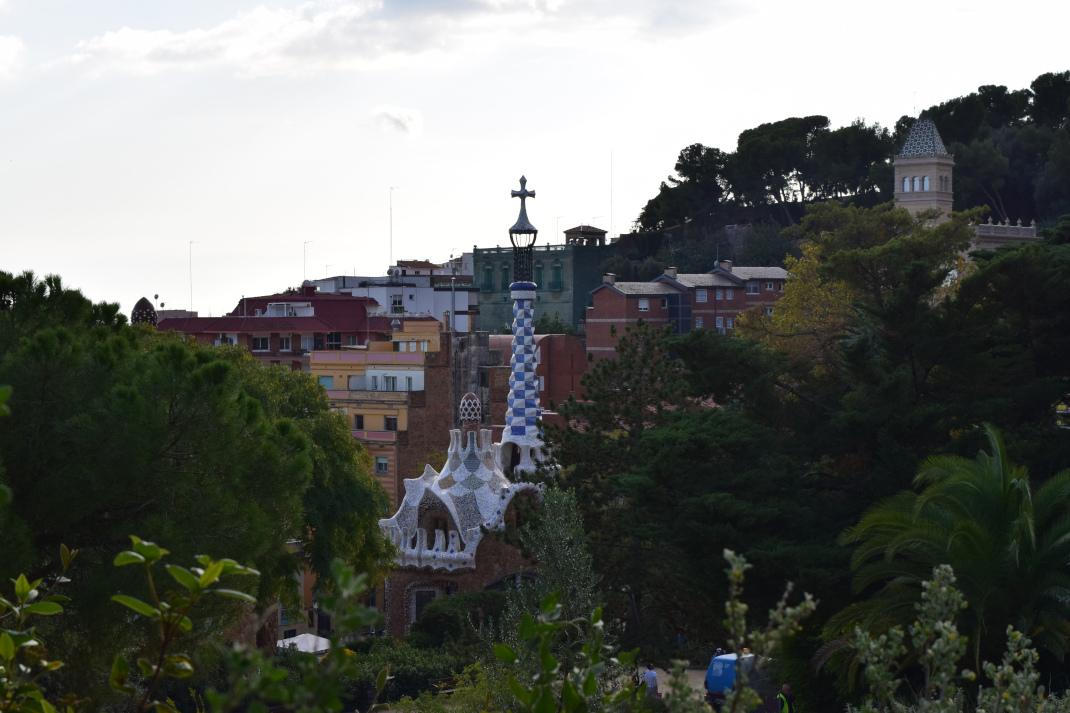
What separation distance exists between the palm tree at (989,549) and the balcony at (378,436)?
27.1 meters

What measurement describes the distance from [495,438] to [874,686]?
120 feet

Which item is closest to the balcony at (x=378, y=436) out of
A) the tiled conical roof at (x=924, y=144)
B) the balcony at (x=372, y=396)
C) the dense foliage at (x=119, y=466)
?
the balcony at (x=372, y=396)

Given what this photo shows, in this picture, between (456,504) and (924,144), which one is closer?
(456,504)

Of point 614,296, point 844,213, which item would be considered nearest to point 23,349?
point 844,213

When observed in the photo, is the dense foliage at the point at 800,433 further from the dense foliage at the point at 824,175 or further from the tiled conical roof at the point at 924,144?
the dense foliage at the point at 824,175

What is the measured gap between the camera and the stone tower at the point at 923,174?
56031mm

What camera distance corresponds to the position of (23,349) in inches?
490

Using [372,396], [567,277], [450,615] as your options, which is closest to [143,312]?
[372,396]

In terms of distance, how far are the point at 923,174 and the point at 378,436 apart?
79.2ft

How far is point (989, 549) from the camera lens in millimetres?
14523

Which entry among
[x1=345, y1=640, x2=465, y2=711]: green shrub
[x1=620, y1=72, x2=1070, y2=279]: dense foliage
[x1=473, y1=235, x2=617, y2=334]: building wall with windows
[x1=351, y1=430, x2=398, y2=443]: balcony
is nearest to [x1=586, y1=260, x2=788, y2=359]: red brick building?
[x1=620, y1=72, x2=1070, y2=279]: dense foliage

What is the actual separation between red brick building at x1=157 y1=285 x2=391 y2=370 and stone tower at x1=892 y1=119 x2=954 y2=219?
18918 millimetres

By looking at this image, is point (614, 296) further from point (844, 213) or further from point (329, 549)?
point (329, 549)

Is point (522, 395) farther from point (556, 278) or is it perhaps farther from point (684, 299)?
point (556, 278)
